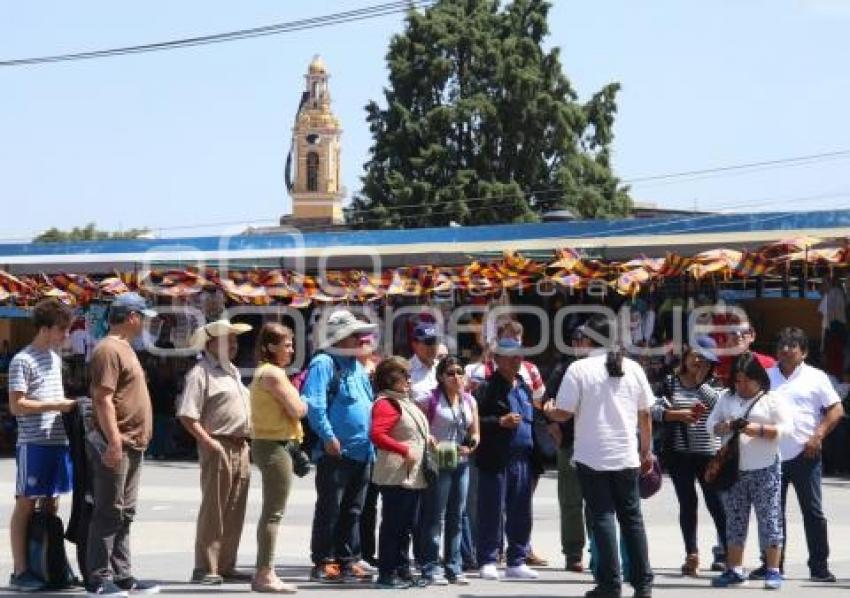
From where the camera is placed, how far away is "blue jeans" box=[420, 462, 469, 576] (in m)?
12.5

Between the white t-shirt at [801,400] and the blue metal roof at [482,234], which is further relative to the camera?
the blue metal roof at [482,234]

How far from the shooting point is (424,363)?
43.5ft

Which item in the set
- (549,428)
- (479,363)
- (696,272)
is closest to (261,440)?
(549,428)

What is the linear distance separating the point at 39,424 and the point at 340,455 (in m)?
2.13

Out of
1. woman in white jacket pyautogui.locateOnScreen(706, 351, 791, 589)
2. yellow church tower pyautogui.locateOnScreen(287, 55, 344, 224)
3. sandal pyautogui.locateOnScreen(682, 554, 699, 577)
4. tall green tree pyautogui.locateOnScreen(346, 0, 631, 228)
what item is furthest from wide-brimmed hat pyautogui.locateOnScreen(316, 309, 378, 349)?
yellow church tower pyautogui.locateOnScreen(287, 55, 344, 224)

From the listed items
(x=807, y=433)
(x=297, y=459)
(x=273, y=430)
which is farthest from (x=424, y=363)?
(x=807, y=433)

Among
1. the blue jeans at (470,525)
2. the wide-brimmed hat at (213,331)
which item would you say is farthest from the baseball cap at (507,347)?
the wide-brimmed hat at (213,331)

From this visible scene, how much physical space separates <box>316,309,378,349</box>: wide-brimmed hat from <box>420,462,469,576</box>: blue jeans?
46.6 inches

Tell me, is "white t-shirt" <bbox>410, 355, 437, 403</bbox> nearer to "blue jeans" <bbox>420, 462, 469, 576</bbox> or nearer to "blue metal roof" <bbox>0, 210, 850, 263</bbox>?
"blue jeans" <bbox>420, 462, 469, 576</bbox>

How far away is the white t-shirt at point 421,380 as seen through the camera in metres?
13.0

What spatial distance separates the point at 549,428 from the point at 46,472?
380 centimetres

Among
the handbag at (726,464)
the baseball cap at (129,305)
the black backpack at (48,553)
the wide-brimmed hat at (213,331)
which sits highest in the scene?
the baseball cap at (129,305)

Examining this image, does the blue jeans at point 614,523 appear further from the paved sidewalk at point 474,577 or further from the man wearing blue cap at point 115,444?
the man wearing blue cap at point 115,444

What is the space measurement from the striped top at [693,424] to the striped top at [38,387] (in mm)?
4319
